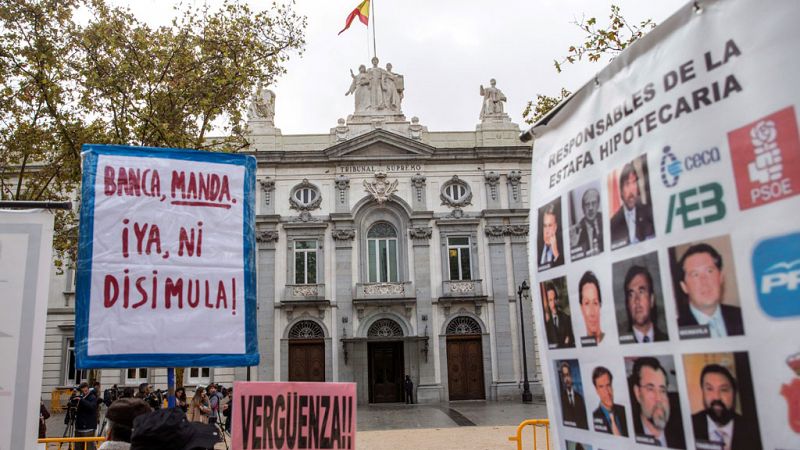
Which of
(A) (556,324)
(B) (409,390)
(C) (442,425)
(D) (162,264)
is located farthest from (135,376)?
(A) (556,324)

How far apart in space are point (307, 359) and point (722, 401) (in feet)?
92.8

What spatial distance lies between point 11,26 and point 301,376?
19.4 metres

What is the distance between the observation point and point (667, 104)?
251 centimetres

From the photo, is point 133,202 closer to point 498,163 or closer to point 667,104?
point 667,104

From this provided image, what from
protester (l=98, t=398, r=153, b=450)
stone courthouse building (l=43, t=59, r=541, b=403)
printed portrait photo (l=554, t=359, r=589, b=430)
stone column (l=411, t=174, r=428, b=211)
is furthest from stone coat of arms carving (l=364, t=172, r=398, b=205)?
printed portrait photo (l=554, t=359, r=589, b=430)

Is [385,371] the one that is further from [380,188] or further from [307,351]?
[380,188]

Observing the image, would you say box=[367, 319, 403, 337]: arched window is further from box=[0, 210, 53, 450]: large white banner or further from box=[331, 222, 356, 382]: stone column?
box=[0, 210, 53, 450]: large white banner

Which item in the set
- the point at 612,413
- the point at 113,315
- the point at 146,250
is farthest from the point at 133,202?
the point at 612,413

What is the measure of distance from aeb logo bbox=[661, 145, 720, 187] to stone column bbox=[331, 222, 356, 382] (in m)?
27.2

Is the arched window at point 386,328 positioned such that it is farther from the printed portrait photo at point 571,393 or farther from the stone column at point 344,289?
the printed portrait photo at point 571,393

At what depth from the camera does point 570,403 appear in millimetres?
3029

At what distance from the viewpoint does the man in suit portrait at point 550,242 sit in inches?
122

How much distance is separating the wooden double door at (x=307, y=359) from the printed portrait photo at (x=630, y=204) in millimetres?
27645

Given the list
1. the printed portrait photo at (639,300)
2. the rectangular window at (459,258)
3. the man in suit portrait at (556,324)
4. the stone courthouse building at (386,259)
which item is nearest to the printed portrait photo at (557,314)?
the man in suit portrait at (556,324)
